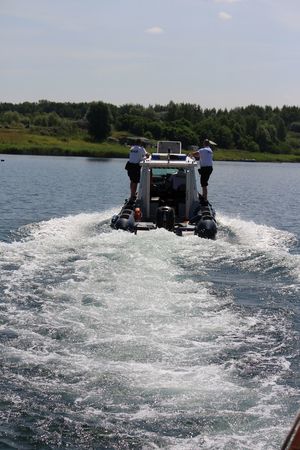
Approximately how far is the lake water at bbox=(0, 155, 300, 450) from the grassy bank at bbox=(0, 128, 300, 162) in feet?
263

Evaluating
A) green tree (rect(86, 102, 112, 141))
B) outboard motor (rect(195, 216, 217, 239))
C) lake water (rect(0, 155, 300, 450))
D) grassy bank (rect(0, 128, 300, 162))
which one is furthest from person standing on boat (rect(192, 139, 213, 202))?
green tree (rect(86, 102, 112, 141))

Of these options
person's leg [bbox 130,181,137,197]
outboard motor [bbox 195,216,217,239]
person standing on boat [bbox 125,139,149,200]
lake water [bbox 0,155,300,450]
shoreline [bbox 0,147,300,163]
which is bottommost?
shoreline [bbox 0,147,300,163]

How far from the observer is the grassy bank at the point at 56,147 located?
9676 centimetres

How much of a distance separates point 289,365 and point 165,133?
345 ft

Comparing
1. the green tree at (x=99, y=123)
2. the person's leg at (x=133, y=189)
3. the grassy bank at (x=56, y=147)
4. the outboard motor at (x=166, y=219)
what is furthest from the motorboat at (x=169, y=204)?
the green tree at (x=99, y=123)

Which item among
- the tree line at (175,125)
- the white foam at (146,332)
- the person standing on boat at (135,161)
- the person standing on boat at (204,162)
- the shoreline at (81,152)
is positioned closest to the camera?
the white foam at (146,332)

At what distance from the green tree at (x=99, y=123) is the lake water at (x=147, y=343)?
10130cm

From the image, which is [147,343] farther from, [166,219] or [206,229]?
[166,219]

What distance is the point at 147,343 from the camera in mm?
9273

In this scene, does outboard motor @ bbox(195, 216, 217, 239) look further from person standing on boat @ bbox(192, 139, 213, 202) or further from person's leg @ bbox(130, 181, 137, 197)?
person's leg @ bbox(130, 181, 137, 197)

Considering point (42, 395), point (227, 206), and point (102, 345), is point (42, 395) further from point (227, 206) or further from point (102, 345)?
point (227, 206)

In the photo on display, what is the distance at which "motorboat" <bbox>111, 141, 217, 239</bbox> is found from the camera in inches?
734

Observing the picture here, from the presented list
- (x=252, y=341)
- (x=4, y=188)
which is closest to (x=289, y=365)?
(x=252, y=341)

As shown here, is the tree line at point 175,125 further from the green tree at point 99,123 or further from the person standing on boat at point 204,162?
the person standing on boat at point 204,162
